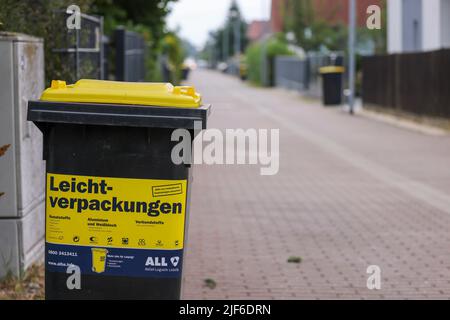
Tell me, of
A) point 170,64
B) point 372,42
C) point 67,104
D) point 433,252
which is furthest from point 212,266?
point 372,42

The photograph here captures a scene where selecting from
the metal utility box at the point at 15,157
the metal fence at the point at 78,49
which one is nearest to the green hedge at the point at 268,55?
the metal fence at the point at 78,49

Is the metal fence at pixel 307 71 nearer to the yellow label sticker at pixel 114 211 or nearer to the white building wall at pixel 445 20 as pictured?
the white building wall at pixel 445 20

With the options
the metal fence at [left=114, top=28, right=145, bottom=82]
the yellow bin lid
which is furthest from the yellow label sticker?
the metal fence at [left=114, top=28, right=145, bottom=82]

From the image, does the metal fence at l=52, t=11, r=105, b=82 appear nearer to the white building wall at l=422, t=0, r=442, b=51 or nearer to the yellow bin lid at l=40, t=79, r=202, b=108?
the yellow bin lid at l=40, t=79, r=202, b=108

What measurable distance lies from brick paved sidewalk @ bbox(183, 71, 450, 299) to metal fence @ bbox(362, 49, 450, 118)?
12.5 feet

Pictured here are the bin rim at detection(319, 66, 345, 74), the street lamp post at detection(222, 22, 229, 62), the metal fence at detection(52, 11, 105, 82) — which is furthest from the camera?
the street lamp post at detection(222, 22, 229, 62)

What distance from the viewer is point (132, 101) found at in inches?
186

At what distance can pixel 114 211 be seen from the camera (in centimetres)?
473

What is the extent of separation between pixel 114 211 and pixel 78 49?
13.4ft

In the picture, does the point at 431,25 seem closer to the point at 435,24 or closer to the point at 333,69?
the point at 435,24

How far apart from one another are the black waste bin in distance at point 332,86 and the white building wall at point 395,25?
215cm

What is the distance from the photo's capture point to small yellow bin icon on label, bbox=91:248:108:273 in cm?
477

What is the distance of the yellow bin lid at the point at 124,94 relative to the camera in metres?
4.73

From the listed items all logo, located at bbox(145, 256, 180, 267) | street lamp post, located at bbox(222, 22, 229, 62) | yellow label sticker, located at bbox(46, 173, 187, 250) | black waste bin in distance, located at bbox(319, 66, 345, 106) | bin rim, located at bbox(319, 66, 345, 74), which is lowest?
all logo, located at bbox(145, 256, 180, 267)
